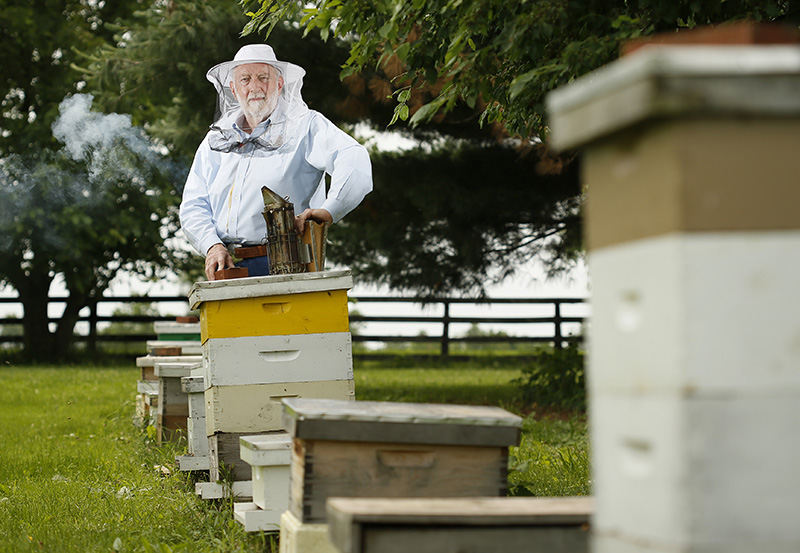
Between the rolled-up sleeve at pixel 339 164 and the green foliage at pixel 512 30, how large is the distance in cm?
26

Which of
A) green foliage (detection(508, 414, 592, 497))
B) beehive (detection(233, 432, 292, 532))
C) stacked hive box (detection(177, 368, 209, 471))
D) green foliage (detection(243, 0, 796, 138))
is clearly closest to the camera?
beehive (detection(233, 432, 292, 532))

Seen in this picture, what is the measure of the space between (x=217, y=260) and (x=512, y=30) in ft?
5.08

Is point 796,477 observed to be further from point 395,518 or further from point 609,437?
point 395,518

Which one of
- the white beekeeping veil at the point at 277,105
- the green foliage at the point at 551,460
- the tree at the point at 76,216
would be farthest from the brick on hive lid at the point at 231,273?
the tree at the point at 76,216

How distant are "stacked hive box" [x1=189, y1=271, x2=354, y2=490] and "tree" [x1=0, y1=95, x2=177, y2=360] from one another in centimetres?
997

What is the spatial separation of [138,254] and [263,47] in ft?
39.2

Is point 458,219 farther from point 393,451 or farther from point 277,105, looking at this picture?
point 393,451

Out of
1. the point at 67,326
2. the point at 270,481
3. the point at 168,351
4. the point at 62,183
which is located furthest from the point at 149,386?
the point at 67,326

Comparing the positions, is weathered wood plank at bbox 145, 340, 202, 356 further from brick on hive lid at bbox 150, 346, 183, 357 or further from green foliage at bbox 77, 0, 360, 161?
green foliage at bbox 77, 0, 360, 161

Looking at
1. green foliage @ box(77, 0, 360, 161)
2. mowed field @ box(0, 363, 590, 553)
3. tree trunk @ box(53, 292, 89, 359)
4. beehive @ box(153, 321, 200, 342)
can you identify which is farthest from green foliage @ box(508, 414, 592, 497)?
tree trunk @ box(53, 292, 89, 359)

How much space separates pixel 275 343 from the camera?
10.8 feet

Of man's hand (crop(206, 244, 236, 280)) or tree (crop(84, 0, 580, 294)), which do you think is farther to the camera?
tree (crop(84, 0, 580, 294))

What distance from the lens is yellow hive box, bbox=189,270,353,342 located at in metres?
3.25

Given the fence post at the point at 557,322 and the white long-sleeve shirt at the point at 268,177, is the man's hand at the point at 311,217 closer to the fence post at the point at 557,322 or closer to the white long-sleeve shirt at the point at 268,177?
the white long-sleeve shirt at the point at 268,177
